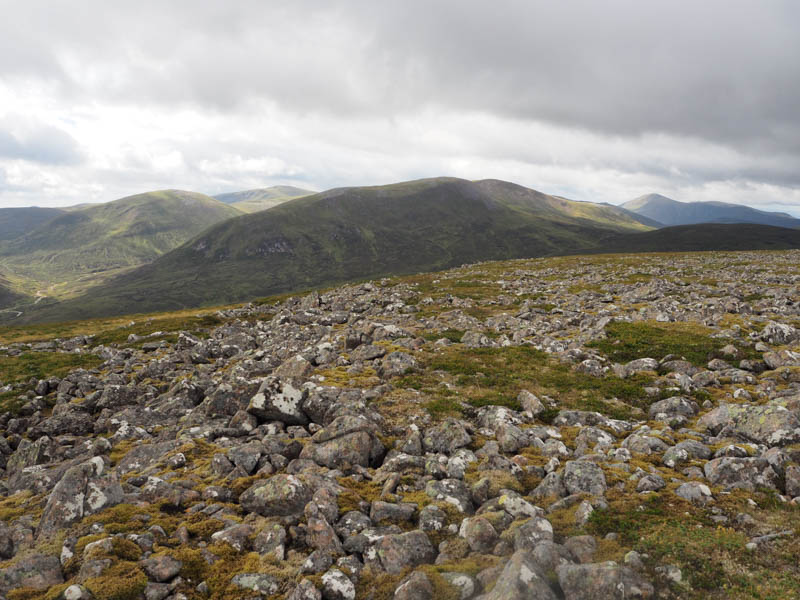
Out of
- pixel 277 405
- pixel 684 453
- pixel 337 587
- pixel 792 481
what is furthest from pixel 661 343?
pixel 337 587

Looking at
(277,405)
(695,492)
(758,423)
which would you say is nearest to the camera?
(695,492)

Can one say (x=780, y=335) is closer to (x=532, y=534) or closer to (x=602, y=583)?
(x=532, y=534)

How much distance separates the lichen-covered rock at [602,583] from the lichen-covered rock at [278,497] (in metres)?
7.86

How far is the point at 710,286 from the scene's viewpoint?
180 feet

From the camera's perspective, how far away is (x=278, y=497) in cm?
1197

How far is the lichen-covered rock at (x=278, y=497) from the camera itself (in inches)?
470

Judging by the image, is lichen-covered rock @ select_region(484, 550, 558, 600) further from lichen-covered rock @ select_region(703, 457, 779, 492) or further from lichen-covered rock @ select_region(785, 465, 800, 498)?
lichen-covered rock @ select_region(785, 465, 800, 498)

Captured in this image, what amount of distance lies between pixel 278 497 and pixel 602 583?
30.1 feet

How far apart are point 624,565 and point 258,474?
12127mm

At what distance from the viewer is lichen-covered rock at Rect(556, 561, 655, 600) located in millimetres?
7781

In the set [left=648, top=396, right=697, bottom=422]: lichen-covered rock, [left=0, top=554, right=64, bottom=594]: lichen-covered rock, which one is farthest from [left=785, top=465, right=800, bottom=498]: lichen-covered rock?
[left=0, top=554, right=64, bottom=594]: lichen-covered rock

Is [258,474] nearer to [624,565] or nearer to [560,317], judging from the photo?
[624,565]

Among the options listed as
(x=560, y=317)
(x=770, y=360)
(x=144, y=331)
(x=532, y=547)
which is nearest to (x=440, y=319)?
(x=560, y=317)

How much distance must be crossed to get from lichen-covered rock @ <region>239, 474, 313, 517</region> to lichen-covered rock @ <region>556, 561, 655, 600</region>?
7.86 m
